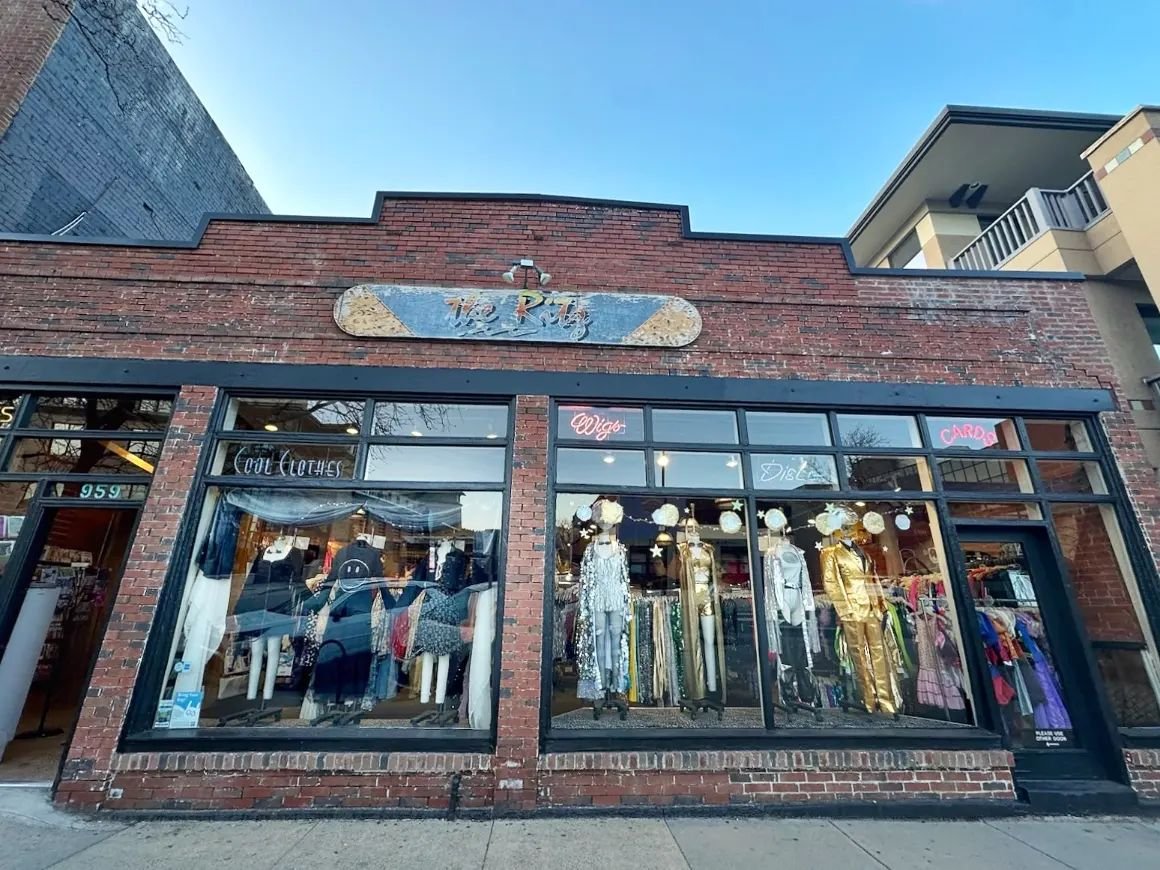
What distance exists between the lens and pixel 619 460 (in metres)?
5.27

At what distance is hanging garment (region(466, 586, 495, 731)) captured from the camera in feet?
15.1

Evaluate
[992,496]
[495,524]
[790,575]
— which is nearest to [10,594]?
[495,524]

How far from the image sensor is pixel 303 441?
5141mm

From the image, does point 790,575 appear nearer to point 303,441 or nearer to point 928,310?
point 928,310

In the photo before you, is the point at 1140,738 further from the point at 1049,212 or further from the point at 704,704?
the point at 1049,212

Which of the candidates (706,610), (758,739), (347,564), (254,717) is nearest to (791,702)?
(758,739)

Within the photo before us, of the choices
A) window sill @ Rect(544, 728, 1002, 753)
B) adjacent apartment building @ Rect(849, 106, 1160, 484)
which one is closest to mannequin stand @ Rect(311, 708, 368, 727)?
window sill @ Rect(544, 728, 1002, 753)

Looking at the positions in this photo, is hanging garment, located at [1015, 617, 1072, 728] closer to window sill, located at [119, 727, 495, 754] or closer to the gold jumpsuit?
the gold jumpsuit

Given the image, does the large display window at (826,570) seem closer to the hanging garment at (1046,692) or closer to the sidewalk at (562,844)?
the hanging garment at (1046,692)

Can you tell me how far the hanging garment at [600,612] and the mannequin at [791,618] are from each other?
1.46 metres

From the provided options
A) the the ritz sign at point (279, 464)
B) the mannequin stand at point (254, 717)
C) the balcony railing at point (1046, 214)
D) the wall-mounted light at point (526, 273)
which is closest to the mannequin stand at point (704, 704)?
the mannequin stand at point (254, 717)

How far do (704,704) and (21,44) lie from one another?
12007 mm

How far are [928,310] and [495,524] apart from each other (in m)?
5.53

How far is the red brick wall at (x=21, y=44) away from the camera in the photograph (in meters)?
6.53
